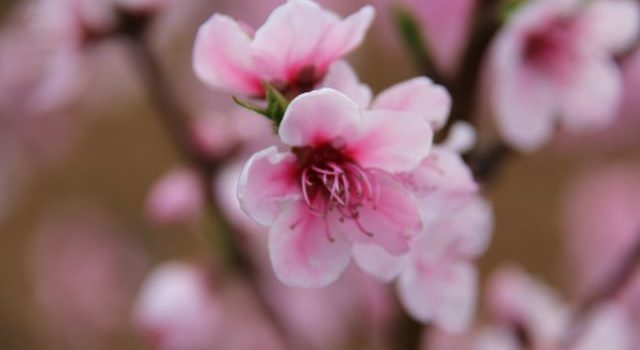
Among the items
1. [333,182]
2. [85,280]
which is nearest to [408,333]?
[333,182]

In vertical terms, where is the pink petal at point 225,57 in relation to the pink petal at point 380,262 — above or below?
above

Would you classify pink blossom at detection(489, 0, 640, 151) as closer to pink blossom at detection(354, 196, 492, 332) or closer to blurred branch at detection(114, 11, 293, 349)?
pink blossom at detection(354, 196, 492, 332)

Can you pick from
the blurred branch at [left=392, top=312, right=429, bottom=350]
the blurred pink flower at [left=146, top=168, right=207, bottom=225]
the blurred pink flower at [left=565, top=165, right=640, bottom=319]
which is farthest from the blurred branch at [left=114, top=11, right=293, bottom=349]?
the blurred pink flower at [left=565, top=165, right=640, bottom=319]

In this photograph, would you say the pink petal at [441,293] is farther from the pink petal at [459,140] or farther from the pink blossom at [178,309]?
the pink blossom at [178,309]

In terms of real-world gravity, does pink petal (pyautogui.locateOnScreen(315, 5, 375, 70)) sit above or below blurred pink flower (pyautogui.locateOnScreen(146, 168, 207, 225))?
above

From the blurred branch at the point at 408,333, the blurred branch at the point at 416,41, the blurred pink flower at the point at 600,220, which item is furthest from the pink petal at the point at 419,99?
the blurred pink flower at the point at 600,220

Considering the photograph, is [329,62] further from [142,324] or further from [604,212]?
[604,212]

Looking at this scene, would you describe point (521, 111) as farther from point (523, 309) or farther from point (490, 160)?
point (523, 309)
